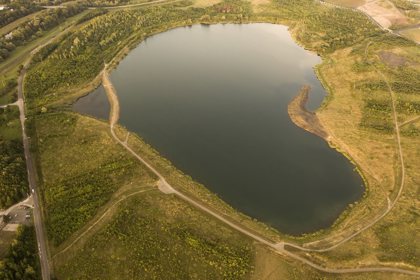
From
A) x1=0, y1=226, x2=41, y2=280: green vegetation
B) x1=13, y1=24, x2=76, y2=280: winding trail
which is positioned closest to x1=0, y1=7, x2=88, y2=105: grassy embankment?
x1=13, y1=24, x2=76, y2=280: winding trail

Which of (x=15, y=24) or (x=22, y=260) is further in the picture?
(x=15, y=24)

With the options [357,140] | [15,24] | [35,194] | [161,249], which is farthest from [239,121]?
[15,24]

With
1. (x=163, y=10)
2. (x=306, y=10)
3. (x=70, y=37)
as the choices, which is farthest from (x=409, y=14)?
(x=70, y=37)

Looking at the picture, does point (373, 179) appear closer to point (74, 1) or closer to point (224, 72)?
point (224, 72)

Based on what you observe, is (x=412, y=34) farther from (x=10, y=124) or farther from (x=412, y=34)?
(x=10, y=124)

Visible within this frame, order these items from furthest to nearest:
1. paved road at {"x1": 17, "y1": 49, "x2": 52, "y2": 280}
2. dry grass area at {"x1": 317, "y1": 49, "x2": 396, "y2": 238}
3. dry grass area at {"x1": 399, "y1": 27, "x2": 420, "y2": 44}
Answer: dry grass area at {"x1": 399, "y1": 27, "x2": 420, "y2": 44} → dry grass area at {"x1": 317, "y1": 49, "x2": 396, "y2": 238} → paved road at {"x1": 17, "y1": 49, "x2": 52, "y2": 280}

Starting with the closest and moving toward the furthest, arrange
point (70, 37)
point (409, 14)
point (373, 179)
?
point (373, 179) < point (70, 37) < point (409, 14)

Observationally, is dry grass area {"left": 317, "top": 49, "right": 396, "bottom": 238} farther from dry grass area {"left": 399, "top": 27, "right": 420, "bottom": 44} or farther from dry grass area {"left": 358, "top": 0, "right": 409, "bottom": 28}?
dry grass area {"left": 358, "top": 0, "right": 409, "bottom": 28}
